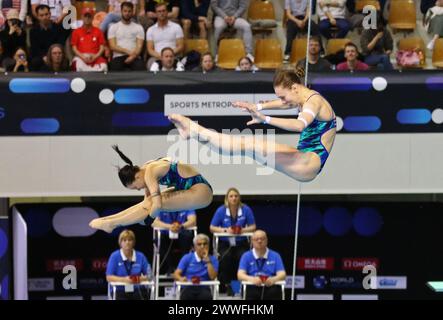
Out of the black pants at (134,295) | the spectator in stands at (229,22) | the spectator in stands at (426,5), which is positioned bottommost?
the black pants at (134,295)

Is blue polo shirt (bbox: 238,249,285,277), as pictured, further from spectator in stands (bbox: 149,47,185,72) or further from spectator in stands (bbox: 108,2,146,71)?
spectator in stands (bbox: 108,2,146,71)

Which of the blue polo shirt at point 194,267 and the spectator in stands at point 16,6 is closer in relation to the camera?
the blue polo shirt at point 194,267

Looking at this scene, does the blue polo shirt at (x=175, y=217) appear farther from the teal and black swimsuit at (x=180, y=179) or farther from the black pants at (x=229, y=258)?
the teal and black swimsuit at (x=180, y=179)

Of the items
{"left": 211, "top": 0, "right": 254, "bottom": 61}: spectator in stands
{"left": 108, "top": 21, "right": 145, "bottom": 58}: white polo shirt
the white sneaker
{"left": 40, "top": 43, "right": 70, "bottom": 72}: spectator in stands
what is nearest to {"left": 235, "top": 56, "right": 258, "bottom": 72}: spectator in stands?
{"left": 211, "top": 0, "right": 254, "bottom": 61}: spectator in stands

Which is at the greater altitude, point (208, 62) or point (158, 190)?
point (208, 62)

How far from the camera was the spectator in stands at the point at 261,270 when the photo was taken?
1361 cm

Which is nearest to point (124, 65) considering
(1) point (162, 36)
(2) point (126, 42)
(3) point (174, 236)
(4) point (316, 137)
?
(2) point (126, 42)

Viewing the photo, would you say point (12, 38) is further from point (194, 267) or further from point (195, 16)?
point (194, 267)

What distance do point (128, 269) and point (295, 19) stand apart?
357 centimetres

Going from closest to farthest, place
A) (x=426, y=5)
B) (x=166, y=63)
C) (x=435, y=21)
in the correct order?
(x=166, y=63), (x=435, y=21), (x=426, y=5)

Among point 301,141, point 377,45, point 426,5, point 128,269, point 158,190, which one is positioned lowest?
point 128,269

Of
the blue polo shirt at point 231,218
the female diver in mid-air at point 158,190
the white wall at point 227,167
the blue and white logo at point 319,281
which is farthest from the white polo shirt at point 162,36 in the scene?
the female diver in mid-air at point 158,190

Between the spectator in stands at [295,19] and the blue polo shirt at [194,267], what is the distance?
8.83 ft

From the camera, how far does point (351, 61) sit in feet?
45.8
